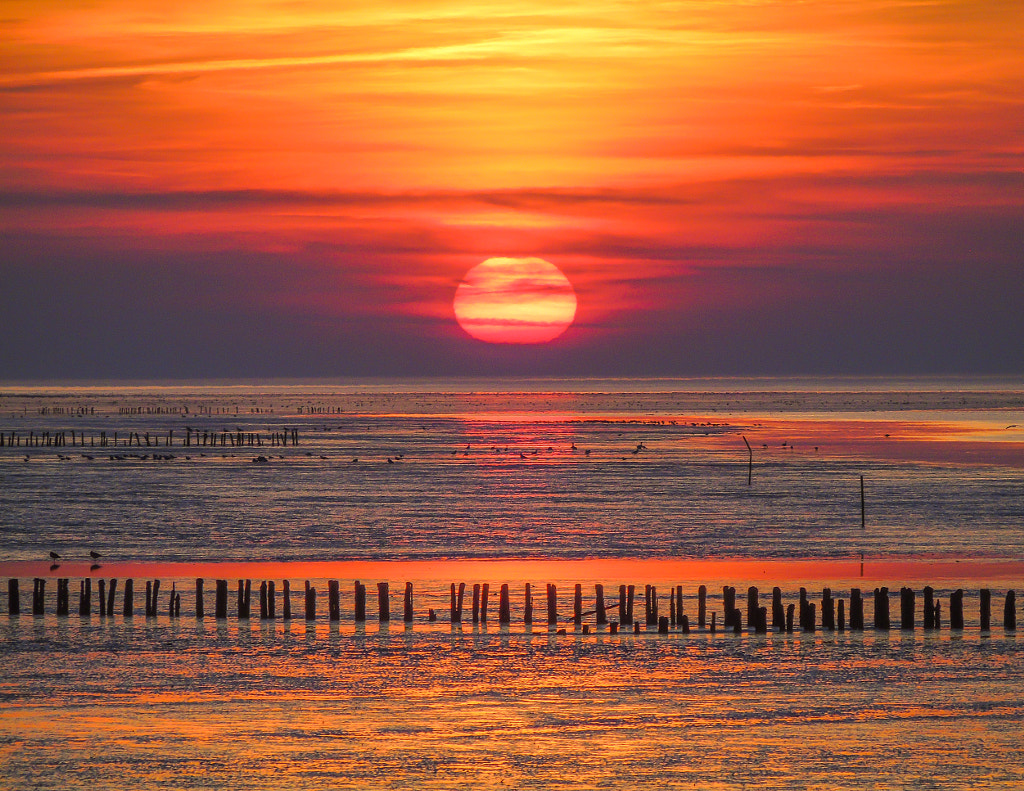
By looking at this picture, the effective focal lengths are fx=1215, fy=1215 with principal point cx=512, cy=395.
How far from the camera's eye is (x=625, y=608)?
2602 centimetres

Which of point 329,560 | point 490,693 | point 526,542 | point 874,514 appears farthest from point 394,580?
point 874,514

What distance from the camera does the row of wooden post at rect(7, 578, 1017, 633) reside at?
25359 millimetres

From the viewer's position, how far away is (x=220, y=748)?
17.4 m

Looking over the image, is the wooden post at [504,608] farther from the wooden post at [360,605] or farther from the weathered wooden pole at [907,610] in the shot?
the weathered wooden pole at [907,610]

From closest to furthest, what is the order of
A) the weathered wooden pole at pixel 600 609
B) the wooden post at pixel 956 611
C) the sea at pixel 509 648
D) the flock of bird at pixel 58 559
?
the sea at pixel 509 648 < the wooden post at pixel 956 611 < the weathered wooden pole at pixel 600 609 < the flock of bird at pixel 58 559

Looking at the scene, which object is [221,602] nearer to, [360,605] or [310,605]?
[310,605]

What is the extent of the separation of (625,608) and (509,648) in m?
3.22

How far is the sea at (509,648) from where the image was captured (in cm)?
1683

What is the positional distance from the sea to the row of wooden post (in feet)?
0.70

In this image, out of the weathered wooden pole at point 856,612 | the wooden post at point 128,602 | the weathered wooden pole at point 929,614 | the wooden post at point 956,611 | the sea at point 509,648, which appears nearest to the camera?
the sea at point 509,648

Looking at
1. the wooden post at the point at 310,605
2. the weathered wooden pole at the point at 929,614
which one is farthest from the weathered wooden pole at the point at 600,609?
the weathered wooden pole at the point at 929,614

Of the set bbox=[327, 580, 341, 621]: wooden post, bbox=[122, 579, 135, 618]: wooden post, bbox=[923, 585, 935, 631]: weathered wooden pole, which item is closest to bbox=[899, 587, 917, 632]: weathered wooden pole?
bbox=[923, 585, 935, 631]: weathered wooden pole

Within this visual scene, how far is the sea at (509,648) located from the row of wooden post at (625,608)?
21 centimetres

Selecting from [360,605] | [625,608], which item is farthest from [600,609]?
[360,605]
